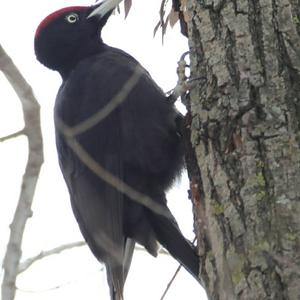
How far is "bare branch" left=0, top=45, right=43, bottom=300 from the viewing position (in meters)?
2.09

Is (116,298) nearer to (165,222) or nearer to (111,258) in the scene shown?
(111,258)

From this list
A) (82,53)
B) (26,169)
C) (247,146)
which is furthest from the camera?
(82,53)

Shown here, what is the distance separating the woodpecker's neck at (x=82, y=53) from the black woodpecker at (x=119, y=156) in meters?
0.36

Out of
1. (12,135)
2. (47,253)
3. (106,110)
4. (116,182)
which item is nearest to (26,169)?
(12,135)

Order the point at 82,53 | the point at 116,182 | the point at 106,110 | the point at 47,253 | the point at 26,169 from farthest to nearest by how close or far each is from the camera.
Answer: the point at 82,53 < the point at 106,110 < the point at 116,182 < the point at 47,253 < the point at 26,169

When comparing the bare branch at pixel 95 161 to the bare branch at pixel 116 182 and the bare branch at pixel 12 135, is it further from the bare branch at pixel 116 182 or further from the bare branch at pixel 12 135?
the bare branch at pixel 12 135

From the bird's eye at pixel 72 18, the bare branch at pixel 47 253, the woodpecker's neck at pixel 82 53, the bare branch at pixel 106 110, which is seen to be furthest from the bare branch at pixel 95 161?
the bird's eye at pixel 72 18

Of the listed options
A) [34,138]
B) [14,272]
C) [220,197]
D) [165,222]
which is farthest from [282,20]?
[165,222]

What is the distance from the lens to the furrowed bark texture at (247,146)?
2148mm

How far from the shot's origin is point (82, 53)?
4.33m

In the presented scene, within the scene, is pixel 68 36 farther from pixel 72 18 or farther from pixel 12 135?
pixel 12 135

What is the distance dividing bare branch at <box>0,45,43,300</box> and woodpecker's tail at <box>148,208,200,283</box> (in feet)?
4.29

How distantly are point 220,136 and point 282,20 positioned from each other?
1.43 feet

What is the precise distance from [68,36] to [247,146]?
2.26 meters
